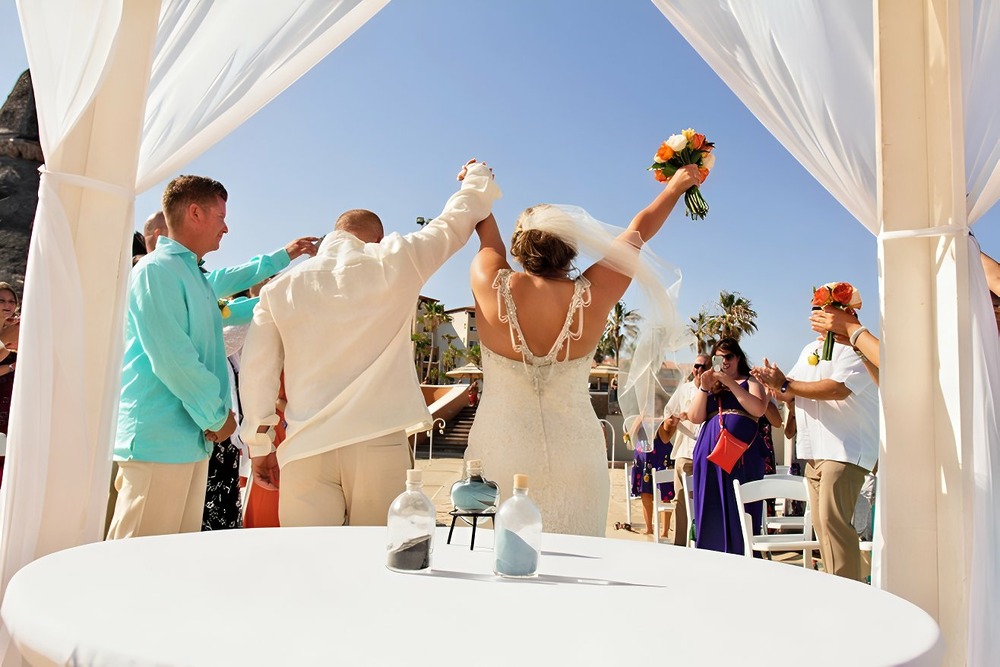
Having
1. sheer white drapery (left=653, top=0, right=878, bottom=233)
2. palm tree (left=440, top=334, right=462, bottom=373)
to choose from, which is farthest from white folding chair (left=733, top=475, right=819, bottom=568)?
palm tree (left=440, top=334, right=462, bottom=373)

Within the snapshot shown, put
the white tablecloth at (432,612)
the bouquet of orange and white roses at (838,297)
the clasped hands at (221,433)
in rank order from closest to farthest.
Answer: the white tablecloth at (432,612)
the clasped hands at (221,433)
the bouquet of orange and white roses at (838,297)

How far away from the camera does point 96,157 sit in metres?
2.74

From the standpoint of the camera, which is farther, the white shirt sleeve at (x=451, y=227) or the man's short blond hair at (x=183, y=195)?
the man's short blond hair at (x=183, y=195)

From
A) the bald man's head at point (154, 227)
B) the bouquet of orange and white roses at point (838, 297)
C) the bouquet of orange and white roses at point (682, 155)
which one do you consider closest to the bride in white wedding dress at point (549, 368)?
the bouquet of orange and white roses at point (682, 155)

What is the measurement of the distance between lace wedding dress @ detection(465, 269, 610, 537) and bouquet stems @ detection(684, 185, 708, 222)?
36.9 inches

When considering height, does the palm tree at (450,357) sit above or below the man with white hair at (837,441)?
above

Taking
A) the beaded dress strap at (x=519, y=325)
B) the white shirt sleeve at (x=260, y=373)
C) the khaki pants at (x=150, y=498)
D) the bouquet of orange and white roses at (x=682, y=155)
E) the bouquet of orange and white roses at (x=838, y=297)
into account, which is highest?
the bouquet of orange and white roses at (x=682, y=155)

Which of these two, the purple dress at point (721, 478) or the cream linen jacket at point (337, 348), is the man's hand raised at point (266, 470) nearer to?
the cream linen jacket at point (337, 348)

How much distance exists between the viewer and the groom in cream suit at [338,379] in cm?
272

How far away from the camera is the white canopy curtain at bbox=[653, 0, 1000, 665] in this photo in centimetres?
256

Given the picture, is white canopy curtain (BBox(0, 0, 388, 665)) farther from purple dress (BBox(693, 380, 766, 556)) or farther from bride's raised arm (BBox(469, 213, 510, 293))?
purple dress (BBox(693, 380, 766, 556))

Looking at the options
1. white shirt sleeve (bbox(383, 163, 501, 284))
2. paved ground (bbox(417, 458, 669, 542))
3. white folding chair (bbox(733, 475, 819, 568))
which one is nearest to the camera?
white shirt sleeve (bbox(383, 163, 501, 284))

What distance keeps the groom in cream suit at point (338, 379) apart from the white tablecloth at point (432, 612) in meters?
0.80

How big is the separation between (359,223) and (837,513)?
324cm
